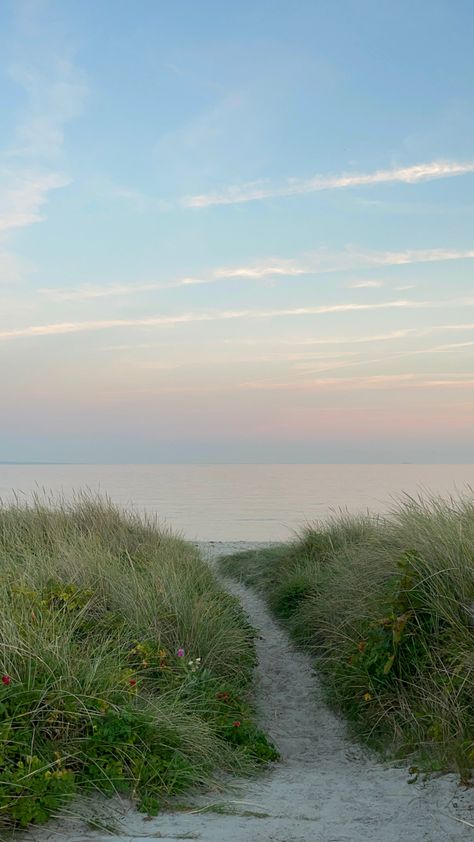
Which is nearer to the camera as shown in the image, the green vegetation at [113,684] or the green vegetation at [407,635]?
the green vegetation at [113,684]

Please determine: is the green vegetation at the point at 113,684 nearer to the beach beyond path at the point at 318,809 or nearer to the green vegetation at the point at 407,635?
the beach beyond path at the point at 318,809

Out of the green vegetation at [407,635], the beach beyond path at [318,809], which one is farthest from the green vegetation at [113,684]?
the green vegetation at [407,635]

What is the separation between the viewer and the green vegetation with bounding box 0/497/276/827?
4.05 m

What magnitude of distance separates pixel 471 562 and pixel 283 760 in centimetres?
221

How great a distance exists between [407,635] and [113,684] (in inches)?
95.6

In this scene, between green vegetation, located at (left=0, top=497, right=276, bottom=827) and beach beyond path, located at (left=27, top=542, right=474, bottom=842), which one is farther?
green vegetation, located at (left=0, top=497, right=276, bottom=827)

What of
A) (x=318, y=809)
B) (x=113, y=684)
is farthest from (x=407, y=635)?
(x=113, y=684)

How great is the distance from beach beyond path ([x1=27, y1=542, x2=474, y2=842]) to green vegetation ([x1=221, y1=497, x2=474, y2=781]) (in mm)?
238

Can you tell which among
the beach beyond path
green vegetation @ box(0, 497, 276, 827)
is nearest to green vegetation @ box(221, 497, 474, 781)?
the beach beyond path

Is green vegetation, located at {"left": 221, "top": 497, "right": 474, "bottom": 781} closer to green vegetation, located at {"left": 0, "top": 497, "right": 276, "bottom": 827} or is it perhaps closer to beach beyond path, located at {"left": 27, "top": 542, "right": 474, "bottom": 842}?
beach beyond path, located at {"left": 27, "top": 542, "right": 474, "bottom": 842}

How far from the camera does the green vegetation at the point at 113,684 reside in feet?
13.3

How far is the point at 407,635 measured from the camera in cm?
583

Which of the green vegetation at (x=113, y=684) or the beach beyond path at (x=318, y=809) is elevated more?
the green vegetation at (x=113, y=684)

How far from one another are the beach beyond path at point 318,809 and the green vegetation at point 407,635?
0.24 m
